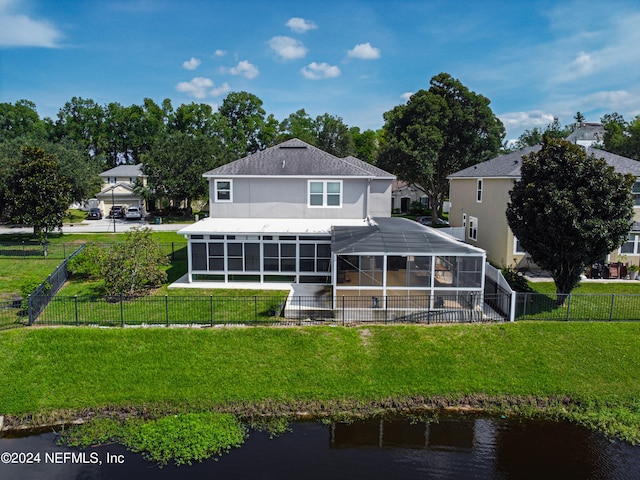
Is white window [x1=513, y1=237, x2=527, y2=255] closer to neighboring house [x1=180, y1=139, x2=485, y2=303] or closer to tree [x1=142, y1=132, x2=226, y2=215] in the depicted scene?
neighboring house [x1=180, y1=139, x2=485, y2=303]

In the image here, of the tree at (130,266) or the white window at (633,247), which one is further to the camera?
the white window at (633,247)

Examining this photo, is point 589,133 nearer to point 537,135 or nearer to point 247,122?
point 537,135

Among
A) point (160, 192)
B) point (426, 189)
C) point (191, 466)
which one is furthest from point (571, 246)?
point (160, 192)

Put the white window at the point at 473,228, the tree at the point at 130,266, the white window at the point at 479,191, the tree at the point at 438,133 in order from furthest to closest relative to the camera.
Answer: the tree at the point at 438,133, the white window at the point at 473,228, the white window at the point at 479,191, the tree at the point at 130,266

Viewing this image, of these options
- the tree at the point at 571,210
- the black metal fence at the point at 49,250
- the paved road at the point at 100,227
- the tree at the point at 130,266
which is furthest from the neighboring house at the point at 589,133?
the tree at the point at 130,266

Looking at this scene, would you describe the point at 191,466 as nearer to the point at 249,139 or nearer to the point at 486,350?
the point at 486,350

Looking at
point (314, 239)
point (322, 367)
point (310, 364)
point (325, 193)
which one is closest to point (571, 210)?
point (322, 367)

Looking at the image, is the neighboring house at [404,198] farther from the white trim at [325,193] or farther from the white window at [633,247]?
the white trim at [325,193]
